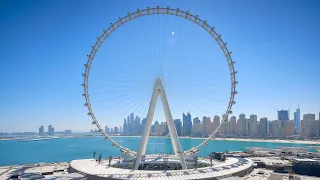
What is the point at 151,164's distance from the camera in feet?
121

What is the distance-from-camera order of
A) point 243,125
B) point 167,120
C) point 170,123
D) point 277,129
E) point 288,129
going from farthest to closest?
point 243,125, point 277,129, point 288,129, point 170,123, point 167,120

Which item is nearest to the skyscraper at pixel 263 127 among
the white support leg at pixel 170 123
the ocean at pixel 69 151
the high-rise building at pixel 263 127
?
the high-rise building at pixel 263 127

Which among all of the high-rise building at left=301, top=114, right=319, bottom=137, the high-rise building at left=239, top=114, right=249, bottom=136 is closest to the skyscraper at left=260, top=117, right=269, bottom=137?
the high-rise building at left=239, top=114, right=249, bottom=136

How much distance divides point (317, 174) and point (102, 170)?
30.8m

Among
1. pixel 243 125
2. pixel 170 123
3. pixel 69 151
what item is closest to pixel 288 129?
pixel 243 125

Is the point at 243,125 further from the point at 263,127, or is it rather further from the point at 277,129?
the point at 277,129

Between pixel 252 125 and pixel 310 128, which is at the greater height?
pixel 252 125

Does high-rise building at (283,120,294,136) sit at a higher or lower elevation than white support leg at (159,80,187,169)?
lower

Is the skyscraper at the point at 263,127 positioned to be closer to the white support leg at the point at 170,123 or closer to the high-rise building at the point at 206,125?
the high-rise building at the point at 206,125

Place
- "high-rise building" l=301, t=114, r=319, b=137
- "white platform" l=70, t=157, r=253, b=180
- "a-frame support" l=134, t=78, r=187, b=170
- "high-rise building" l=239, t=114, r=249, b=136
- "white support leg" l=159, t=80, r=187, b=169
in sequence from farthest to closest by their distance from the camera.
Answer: "high-rise building" l=239, t=114, r=249, b=136 < "high-rise building" l=301, t=114, r=319, b=137 < "white support leg" l=159, t=80, r=187, b=169 < "a-frame support" l=134, t=78, r=187, b=170 < "white platform" l=70, t=157, r=253, b=180

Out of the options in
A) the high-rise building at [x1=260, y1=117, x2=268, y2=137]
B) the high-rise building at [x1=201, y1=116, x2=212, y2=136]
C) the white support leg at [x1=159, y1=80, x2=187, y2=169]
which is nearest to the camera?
the white support leg at [x1=159, y1=80, x2=187, y2=169]

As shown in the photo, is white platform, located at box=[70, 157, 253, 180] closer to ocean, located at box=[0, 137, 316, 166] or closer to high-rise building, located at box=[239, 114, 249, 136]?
ocean, located at box=[0, 137, 316, 166]

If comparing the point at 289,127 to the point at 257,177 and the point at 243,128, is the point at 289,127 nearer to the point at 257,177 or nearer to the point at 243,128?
the point at 243,128

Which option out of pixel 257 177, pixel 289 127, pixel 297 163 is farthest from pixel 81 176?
pixel 289 127
